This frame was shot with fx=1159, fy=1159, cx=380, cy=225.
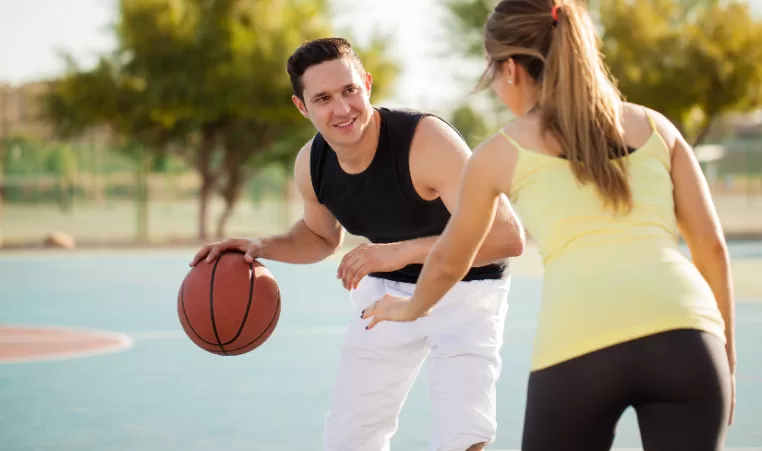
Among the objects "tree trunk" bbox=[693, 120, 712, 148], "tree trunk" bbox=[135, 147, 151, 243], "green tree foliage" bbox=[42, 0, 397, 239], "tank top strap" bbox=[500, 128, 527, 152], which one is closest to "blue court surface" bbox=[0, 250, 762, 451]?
"tank top strap" bbox=[500, 128, 527, 152]

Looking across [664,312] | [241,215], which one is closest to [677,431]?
[664,312]

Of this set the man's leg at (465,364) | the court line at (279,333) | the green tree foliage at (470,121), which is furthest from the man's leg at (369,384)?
the green tree foliage at (470,121)

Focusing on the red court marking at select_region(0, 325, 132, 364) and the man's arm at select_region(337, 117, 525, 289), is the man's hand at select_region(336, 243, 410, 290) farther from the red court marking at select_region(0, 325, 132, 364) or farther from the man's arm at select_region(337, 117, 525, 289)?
the red court marking at select_region(0, 325, 132, 364)

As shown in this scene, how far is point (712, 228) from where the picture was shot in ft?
8.94

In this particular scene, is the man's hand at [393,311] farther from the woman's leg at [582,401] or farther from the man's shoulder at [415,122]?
the man's shoulder at [415,122]

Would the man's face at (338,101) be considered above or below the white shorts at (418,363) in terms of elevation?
above

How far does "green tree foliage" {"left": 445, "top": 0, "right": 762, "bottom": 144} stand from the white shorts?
2342 centimetres

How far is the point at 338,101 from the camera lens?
13.4 feet

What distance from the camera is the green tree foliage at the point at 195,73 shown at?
80.8 feet

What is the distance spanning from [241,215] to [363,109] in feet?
89.1

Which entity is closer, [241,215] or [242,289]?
[242,289]

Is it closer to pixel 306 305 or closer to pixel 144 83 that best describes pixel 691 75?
pixel 144 83

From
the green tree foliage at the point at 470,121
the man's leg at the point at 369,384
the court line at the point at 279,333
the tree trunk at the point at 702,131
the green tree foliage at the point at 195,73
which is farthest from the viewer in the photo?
the green tree foliage at the point at 470,121

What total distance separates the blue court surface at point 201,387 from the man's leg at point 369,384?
1592 mm
